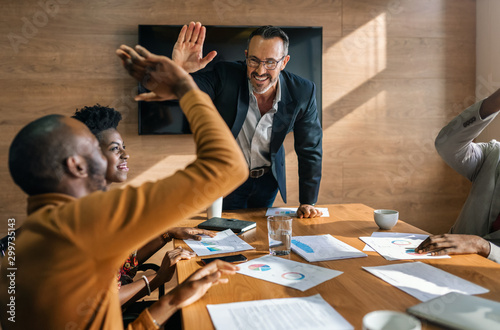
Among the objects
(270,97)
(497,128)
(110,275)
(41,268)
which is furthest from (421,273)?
(497,128)

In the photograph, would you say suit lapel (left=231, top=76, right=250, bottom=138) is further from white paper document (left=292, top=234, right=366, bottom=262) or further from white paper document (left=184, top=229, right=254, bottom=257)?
white paper document (left=292, top=234, right=366, bottom=262)

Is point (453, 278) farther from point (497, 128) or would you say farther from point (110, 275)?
point (497, 128)

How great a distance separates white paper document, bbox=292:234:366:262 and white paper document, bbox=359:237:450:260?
0.26 feet

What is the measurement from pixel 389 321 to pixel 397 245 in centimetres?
72

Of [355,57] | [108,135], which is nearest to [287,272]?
[108,135]

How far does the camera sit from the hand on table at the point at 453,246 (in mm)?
1300

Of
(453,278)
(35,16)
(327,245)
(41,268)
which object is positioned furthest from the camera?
(35,16)

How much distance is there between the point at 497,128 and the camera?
3.37m

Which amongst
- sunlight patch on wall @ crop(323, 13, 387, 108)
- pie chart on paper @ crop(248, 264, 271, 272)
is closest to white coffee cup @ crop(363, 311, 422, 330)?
pie chart on paper @ crop(248, 264, 271, 272)

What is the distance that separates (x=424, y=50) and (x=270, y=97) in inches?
76.1

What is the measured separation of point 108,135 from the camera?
5.83 ft

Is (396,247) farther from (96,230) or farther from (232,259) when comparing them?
(96,230)

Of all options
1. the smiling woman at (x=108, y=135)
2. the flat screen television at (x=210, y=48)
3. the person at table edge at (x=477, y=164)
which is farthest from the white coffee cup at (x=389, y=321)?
the flat screen television at (x=210, y=48)

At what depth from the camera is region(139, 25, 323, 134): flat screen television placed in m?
3.21
